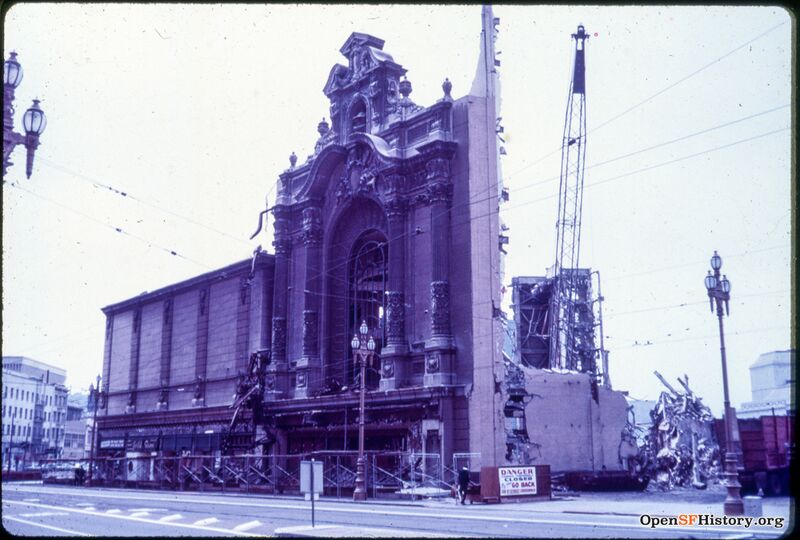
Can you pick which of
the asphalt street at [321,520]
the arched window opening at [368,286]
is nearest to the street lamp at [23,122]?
the asphalt street at [321,520]

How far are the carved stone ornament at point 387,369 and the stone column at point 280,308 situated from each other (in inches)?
382

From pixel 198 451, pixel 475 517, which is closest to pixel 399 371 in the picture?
pixel 475 517

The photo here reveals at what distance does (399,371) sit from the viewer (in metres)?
39.4

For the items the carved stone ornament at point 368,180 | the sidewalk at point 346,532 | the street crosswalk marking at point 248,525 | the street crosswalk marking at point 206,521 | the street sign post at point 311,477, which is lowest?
the street crosswalk marking at point 206,521

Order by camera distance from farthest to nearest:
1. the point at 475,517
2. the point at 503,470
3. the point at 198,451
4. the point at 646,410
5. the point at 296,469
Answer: the point at 646,410, the point at 198,451, the point at 296,469, the point at 503,470, the point at 475,517

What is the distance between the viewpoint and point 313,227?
4753 centimetres

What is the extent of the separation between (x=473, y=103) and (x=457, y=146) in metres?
2.34

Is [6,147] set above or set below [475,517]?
above

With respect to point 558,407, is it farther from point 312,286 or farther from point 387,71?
point 387,71

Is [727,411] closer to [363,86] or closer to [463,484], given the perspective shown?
[463,484]

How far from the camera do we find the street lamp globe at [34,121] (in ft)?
54.0

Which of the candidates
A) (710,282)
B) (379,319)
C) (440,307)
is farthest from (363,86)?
(710,282)

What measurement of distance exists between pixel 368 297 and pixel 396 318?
5893 millimetres
